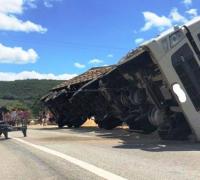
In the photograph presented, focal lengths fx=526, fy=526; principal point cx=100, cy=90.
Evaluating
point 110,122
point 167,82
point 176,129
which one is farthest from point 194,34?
point 110,122

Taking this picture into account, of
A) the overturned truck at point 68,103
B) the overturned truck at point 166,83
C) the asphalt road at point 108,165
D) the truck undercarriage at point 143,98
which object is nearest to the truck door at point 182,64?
the overturned truck at point 166,83

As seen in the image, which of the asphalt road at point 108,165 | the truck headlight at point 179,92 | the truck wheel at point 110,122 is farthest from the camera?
the truck wheel at point 110,122

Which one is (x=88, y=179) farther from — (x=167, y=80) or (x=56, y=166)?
(x=167, y=80)

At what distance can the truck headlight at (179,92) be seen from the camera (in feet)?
46.1

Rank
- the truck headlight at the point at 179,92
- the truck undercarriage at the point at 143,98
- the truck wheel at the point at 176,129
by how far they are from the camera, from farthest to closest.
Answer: the truck undercarriage at the point at 143,98 → the truck wheel at the point at 176,129 → the truck headlight at the point at 179,92

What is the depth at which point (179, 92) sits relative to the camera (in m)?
14.1

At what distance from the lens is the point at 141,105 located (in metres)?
18.1

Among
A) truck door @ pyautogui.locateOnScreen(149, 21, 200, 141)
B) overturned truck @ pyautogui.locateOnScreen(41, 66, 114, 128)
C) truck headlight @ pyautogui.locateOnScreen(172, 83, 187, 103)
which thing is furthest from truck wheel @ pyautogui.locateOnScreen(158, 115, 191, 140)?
overturned truck @ pyautogui.locateOnScreen(41, 66, 114, 128)

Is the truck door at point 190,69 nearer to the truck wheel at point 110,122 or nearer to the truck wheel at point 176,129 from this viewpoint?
the truck wheel at point 176,129

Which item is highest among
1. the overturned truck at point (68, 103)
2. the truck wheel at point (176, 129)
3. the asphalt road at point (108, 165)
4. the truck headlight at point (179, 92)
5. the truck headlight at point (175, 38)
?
the overturned truck at point (68, 103)

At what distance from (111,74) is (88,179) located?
12.1m

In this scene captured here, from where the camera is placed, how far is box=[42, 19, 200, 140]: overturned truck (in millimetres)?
14016

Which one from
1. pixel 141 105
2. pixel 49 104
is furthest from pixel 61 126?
pixel 141 105

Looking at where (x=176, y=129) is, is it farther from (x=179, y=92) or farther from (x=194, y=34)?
(x=194, y=34)
